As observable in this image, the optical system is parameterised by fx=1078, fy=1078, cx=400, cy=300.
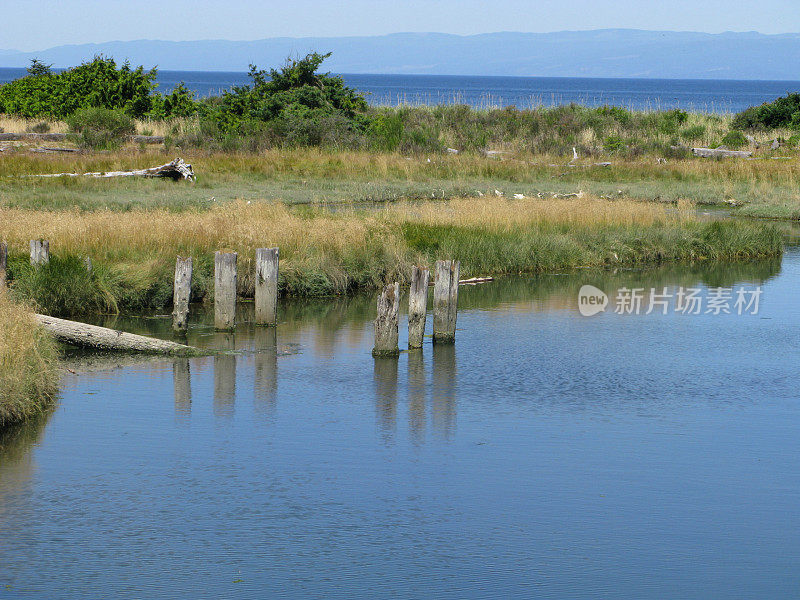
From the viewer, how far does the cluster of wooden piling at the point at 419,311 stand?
1463 centimetres

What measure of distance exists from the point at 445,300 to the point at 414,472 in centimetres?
558

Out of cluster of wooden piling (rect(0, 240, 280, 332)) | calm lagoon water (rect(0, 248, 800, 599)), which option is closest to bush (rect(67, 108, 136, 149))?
cluster of wooden piling (rect(0, 240, 280, 332))

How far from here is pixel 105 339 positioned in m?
14.7

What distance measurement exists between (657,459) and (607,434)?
3.04 ft

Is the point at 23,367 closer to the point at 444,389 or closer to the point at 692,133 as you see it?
the point at 444,389

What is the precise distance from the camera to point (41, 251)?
1692 centimetres

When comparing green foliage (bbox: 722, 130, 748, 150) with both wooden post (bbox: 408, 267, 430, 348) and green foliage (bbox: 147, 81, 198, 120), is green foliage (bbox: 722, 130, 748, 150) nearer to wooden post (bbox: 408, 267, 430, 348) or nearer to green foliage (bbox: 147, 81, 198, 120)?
green foliage (bbox: 147, 81, 198, 120)

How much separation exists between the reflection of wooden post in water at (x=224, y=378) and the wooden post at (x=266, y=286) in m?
0.77

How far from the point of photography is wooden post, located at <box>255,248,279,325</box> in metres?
16.5

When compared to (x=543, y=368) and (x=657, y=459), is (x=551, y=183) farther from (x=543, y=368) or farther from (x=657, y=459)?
(x=657, y=459)

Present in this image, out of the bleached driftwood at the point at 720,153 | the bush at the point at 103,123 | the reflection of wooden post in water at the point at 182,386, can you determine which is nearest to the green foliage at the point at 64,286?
the reflection of wooden post in water at the point at 182,386

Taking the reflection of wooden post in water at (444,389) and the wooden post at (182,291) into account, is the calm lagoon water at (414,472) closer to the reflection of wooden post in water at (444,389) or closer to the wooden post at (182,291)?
the reflection of wooden post in water at (444,389)

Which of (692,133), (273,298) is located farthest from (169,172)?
(692,133)

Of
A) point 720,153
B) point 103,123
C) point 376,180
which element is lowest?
point 376,180
